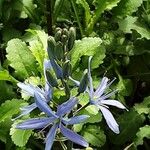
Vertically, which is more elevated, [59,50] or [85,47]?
[59,50]

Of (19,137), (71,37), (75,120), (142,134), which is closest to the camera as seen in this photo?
(75,120)

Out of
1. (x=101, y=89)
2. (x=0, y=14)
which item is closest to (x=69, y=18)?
(x=0, y=14)

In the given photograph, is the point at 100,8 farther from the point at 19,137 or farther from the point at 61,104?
the point at 61,104

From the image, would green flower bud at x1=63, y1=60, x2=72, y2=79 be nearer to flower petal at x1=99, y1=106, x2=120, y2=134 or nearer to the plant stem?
flower petal at x1=99, y1=106, x2=120, y2=134

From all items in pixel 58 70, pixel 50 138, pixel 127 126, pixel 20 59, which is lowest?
pixel 127 126

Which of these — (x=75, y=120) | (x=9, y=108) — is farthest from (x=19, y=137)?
(x=75, y=120)

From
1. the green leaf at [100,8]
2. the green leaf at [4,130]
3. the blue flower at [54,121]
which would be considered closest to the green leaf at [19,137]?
the green leaf at [4,130]
